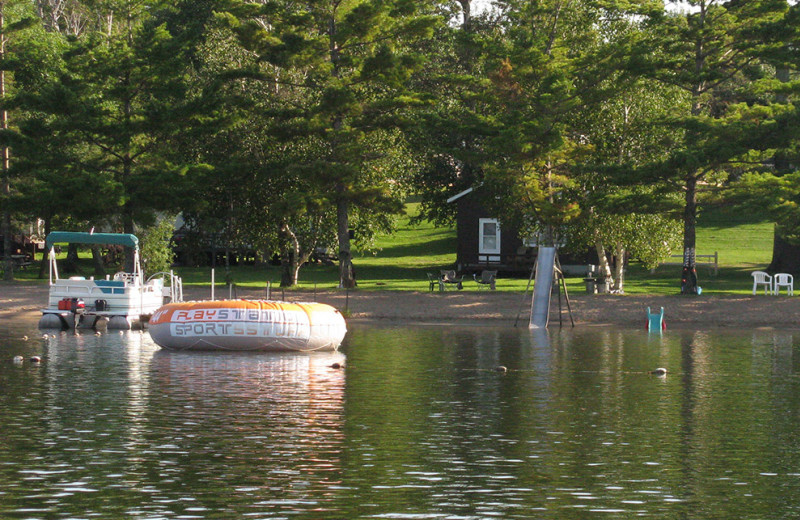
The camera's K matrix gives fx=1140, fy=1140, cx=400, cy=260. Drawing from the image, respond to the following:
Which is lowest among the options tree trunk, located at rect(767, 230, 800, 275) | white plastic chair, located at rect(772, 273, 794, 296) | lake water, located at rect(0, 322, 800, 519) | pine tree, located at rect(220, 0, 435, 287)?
lake water, located at rect(0, 322, 800, 519)

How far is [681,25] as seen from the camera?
148 feet

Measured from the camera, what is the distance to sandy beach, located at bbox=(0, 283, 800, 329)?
44.1m

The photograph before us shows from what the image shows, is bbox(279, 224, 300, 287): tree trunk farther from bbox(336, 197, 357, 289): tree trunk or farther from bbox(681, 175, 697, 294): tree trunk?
bbox(681, 175, 697, 294): tree trunk

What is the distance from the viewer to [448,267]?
69.6 meters

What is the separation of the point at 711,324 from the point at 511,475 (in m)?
28.4

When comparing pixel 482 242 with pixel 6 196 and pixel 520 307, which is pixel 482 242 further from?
pixel 6 196

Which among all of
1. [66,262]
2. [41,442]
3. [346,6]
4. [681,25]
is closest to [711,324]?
[681,25]

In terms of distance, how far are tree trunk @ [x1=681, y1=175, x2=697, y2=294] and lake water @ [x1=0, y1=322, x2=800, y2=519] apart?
12595mm

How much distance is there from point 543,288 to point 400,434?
80.7 feet

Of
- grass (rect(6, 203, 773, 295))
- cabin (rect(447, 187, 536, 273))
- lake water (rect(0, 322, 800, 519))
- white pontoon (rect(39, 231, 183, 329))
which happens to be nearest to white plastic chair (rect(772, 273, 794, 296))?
grass (rect(6, 203, 773, 295))

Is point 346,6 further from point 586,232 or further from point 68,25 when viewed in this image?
point 68,25

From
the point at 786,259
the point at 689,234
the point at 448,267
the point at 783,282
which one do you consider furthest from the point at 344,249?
the point at 786,259

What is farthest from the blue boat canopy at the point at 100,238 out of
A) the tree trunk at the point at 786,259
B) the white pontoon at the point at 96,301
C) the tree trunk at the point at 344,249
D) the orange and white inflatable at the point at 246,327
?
the tree trunk at the point at 786,259

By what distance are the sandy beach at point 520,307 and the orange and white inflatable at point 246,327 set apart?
10.5 metres
